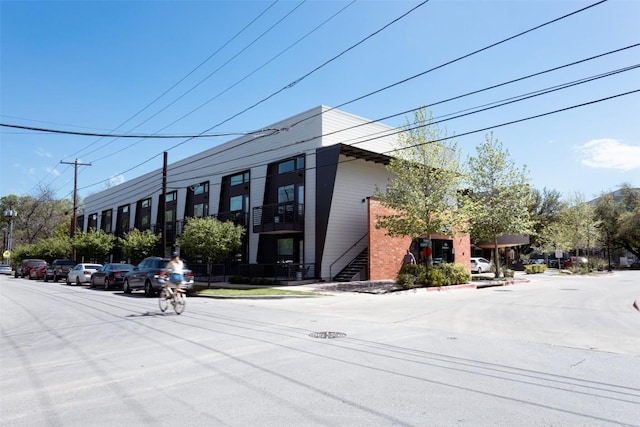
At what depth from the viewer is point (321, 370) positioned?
6.35m

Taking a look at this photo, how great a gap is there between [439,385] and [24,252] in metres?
68.8

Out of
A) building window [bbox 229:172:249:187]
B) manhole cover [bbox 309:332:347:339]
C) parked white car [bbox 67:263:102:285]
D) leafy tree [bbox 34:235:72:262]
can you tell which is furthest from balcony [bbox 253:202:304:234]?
leafy tree [bbox 34:235:72:262]

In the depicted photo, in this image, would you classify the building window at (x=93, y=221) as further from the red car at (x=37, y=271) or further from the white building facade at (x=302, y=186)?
the white building facade at (x=302, y=186)

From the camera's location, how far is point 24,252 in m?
59.5

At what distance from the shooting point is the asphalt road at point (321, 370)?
4594mm

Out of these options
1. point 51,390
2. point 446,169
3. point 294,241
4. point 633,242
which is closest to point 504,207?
point 446,169

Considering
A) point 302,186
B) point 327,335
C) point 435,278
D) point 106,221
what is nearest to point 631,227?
point 435,278

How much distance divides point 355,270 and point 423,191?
21.0ft

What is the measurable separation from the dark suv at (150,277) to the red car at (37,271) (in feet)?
70.9

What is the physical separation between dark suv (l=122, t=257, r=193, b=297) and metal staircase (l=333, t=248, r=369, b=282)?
9.20 meters

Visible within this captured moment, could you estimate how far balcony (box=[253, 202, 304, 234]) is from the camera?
2614 centimetres

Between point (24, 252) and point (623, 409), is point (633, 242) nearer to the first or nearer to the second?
point (623, 409)

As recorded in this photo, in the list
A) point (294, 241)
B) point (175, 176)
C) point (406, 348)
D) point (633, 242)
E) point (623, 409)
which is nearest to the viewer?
point (623, 409)

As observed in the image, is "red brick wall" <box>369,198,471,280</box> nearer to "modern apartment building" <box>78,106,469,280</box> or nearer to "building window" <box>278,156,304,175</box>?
"modern apartment building" <box>78,106,469,280</box>
